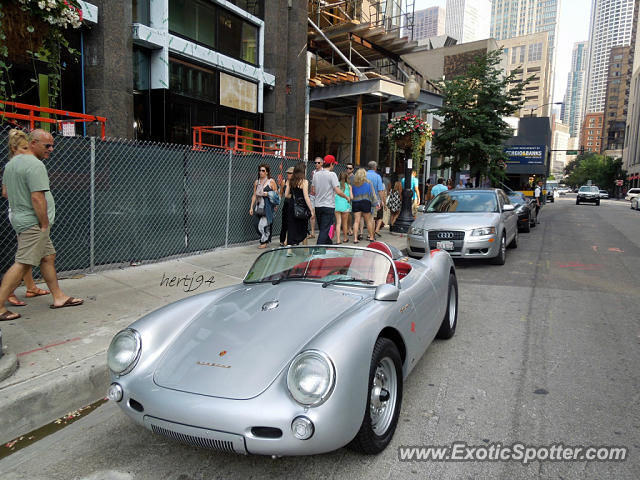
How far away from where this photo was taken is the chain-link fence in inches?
242

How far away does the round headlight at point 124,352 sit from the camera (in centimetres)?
266

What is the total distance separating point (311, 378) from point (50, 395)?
220cm

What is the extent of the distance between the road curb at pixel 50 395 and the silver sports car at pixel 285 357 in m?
0.91

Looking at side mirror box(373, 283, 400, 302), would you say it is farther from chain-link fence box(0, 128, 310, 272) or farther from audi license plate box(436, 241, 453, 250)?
audi license plate box(436, 241, 453, 250)

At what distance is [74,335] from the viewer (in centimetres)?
423

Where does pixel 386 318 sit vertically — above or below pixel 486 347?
above

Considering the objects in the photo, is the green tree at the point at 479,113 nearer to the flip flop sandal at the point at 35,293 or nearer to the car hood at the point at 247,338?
the flip flop sandal at the point at 35,293

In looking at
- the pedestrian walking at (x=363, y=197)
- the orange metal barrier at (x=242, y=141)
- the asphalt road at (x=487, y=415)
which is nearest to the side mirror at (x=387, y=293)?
the asphalt road at (x=487, y=415)

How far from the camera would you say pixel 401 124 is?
50.0ft

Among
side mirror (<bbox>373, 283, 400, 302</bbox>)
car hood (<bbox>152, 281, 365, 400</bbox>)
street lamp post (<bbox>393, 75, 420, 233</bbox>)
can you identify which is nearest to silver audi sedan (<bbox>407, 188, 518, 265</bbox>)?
street lamp post (<bbox>393, 75, 420, 233</bbox>)

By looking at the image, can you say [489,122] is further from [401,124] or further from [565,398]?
[565,398]

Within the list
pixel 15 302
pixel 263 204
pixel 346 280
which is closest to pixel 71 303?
pixel 15 302

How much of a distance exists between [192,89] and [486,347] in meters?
13.6

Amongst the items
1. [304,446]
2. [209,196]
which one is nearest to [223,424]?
[304,446]
